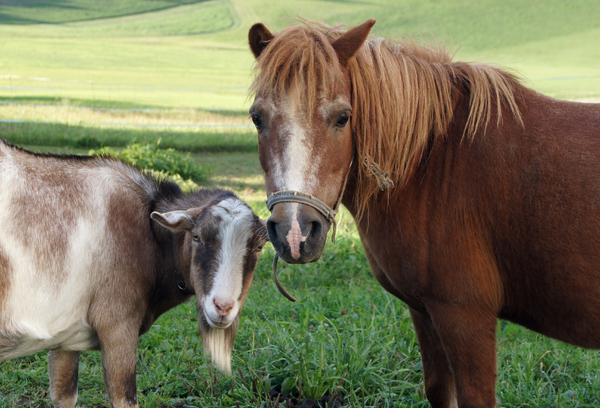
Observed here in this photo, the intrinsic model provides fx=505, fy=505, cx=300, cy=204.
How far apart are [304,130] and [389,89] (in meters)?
0.64

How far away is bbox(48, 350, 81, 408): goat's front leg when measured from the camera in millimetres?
3469

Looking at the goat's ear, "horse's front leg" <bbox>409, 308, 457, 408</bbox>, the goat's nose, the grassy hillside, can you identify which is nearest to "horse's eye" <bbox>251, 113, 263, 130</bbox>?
the goat's ear

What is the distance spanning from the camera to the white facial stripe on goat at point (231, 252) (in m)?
3.08

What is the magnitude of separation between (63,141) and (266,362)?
10804mm

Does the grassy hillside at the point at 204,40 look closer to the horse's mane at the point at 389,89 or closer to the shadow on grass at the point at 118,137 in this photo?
the shadow on grass at the point at 118,137

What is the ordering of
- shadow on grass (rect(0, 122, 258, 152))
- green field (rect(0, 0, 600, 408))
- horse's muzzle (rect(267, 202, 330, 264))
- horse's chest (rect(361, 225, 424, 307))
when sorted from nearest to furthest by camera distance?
horse's muzzle (rect(267, 202, 330, 264)) → horse's chest (rect(361, 225, 424, 307)) → green field (rect(0, 0, 600, 408)) → shadow on grass (rect(0, 122, 258, 152))

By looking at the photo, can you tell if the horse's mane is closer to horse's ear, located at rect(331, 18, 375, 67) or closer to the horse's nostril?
horse's ear, located at rect(331, 18, 375, 67)

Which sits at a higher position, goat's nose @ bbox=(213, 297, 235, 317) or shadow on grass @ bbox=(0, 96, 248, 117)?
goat's nose @ bbox=(213, 297, 235, 317)

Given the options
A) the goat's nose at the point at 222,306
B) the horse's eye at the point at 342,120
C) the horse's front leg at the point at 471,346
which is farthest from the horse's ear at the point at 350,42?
the goat's nose at the point at 222,306

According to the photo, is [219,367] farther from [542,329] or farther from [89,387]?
[542,329]

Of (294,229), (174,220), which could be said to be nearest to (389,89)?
(294,229)

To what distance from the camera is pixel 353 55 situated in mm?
2600

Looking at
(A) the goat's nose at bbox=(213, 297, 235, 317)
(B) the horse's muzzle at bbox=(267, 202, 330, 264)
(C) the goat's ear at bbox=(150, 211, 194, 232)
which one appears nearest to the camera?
(B) the horse's muzzle at bbox=(267, 202, 330, 264)

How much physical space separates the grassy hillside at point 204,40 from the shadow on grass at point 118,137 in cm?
812
